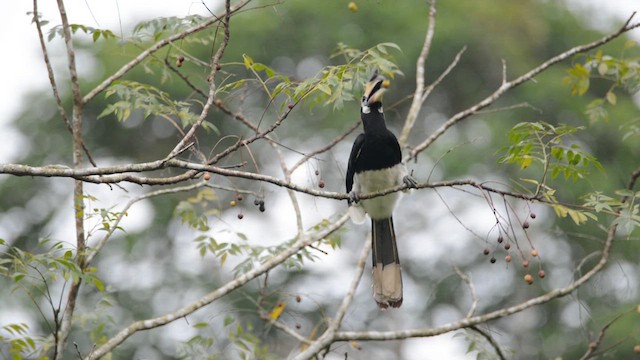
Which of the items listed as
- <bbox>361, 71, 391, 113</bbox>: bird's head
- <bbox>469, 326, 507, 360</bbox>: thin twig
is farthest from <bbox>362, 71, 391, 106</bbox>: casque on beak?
<bbox>469, 326, 507, 360</bbox>: thin twig

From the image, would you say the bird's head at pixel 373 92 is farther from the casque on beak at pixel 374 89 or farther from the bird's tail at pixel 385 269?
the bird's tail at pixel 385 269

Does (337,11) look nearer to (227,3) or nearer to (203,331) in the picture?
(203,331)

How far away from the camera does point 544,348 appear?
9.59 m

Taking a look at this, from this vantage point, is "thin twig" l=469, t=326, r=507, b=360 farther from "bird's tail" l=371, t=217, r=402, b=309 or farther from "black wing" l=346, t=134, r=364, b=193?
"black wing" l=346, t=134, r=364, b=193

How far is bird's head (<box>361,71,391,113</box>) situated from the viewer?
168 inches

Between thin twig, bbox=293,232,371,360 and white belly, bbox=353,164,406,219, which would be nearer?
thin twig, bbox=293,232,371,360

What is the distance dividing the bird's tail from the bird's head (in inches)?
26.0

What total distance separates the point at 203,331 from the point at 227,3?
2830 millimetres

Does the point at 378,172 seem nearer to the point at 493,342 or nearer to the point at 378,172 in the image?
the point at 378,172

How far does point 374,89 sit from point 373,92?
0.05 feet

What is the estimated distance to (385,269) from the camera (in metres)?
4.65

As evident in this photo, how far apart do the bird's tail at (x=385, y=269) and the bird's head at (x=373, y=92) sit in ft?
2.17

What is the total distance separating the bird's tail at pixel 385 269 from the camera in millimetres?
4594

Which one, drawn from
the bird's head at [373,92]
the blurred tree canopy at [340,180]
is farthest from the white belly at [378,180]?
the blurred tree canopy at [340,180]
